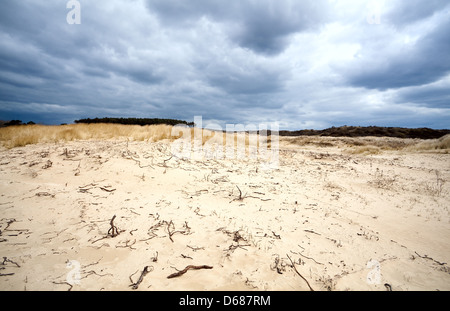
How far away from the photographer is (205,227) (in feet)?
11.3

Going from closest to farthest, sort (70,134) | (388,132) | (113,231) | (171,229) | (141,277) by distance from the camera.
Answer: (141,277), (113,231), (171,229), (70,134), (388,132)

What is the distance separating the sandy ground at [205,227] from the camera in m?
2.33

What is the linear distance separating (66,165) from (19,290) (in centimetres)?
444

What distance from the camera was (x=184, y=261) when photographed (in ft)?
8.41

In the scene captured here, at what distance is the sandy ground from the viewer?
233 cm

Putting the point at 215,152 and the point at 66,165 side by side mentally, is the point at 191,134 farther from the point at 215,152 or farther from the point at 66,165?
the point at 66,165

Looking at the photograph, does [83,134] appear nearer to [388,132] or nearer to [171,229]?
[171,229]

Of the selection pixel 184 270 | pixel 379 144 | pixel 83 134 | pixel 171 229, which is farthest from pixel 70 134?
pixel 379 144

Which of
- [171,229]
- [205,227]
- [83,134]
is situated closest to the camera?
[171,229]

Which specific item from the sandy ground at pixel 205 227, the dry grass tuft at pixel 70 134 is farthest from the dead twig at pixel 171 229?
the dry grass tuft at pixel 70 134

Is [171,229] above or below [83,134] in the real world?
below

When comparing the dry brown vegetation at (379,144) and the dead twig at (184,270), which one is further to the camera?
the dry brown vegetation at (379,144)

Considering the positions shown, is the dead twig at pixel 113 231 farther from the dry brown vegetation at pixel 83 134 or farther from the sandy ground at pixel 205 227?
the dry brown vegetation at pixel 83 134

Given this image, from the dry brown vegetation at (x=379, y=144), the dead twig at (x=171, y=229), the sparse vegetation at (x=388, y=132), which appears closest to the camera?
the dead twig at (x=171, y=229)
